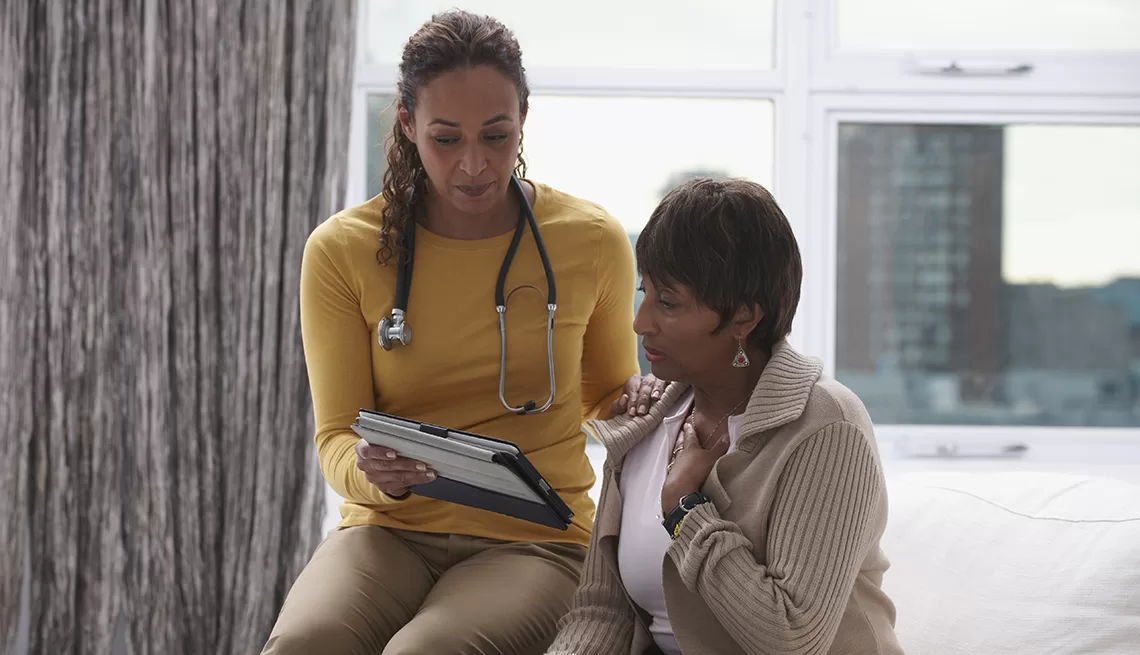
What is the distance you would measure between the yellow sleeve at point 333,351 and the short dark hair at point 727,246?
625mm

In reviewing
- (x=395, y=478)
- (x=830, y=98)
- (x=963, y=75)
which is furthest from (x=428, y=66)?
(x=963, y=75)

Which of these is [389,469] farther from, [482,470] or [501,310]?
[501,310]

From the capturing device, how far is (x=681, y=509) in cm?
139

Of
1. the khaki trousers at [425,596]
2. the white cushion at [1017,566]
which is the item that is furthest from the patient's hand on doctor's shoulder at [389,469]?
the white cushion at [1017,566]

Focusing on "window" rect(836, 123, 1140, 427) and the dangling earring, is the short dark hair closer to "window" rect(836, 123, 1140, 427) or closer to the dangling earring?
the dangling earring

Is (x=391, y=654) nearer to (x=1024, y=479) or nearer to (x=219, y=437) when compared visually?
(x=1024, y=479)

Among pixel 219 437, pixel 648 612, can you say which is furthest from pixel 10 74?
pixel 648 612

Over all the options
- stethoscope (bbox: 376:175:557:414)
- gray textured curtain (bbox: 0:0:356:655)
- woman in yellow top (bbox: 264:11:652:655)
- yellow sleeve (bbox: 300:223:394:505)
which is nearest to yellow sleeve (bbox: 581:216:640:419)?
woman in yellow top (bbox: 264:11:652:655)

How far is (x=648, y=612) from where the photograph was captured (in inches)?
61.4

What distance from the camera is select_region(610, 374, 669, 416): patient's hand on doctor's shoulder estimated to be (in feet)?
5.41

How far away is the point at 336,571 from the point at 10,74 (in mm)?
1688

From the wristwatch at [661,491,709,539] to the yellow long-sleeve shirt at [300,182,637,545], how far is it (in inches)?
17.4

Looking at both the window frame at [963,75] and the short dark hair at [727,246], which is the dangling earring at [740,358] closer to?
the short dark hair at [727,246]

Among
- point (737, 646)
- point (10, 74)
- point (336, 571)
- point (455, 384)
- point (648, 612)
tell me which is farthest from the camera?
point (10, 74)
